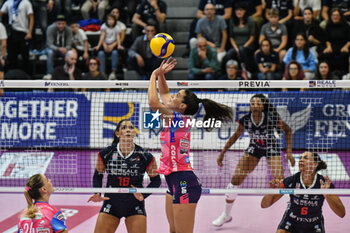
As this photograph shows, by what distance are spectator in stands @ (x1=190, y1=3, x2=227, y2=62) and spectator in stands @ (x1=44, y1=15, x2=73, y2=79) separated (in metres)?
3.41

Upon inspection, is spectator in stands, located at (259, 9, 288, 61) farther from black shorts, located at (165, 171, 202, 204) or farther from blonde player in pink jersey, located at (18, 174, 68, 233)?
blonde player in pink jersey, located at (18, 174, 68, 233)

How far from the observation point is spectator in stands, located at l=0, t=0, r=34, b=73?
50.1 feet

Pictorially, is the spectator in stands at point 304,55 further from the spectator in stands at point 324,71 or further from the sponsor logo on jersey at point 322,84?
the sponsor logo on jersey at point 322,84

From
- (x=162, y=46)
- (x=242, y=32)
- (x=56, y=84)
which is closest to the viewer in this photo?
(x=162, y=46)

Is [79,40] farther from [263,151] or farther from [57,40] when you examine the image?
[263,151]

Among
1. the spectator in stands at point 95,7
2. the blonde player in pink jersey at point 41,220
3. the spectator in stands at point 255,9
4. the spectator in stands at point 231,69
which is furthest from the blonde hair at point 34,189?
the spectator in stands at point 95,7

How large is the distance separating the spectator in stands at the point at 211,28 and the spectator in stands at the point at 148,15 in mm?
997

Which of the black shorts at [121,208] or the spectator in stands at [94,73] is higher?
the spectator in stands at [94,73]

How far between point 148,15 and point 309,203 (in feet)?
29.1

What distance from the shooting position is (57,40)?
1502cm

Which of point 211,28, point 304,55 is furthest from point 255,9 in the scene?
point 304,55

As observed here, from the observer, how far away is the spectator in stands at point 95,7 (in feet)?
51.9

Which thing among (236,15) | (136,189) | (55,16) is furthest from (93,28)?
(136,189)

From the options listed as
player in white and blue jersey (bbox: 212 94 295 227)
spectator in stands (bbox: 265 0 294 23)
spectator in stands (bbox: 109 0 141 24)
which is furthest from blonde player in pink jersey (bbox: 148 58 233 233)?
spectator in stands (bbox: 109 0 141 24)
